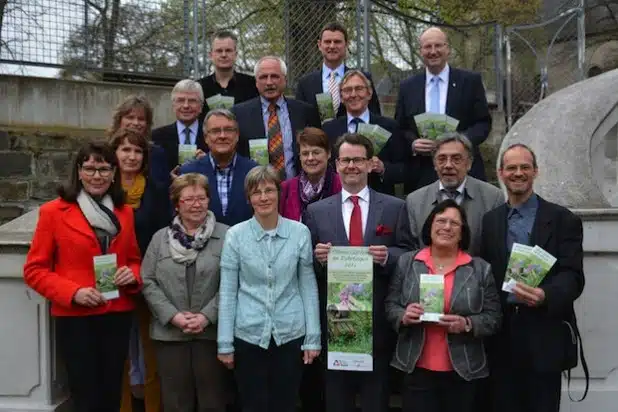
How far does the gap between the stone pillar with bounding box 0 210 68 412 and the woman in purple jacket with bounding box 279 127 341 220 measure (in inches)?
67.6

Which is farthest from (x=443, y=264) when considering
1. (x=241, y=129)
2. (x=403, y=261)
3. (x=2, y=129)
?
(x=2, y=129)

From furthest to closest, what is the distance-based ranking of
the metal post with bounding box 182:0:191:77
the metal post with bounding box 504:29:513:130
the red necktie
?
the metal post with bounding box 504:29:513:130 < the metal post with bounding box 182:0:191:77 < the red necktie

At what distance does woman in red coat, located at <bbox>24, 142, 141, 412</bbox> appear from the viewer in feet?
14.8

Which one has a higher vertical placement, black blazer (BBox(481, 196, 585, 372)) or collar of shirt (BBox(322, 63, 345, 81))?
collar of shirt (BBox(322, 63, 345, 81))

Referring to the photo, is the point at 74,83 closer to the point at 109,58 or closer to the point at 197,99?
the point at 109,58

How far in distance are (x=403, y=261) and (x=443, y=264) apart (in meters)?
0.23

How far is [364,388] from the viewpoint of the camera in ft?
14.9

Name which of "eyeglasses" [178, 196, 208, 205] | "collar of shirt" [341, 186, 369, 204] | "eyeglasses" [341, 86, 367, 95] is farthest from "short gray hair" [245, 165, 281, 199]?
"eyeglasses" [341, 86, 367, 95]

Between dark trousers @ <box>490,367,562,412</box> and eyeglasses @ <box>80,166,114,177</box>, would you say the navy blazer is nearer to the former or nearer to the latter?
eyeglasses @ <box>80,166,114,177</box>

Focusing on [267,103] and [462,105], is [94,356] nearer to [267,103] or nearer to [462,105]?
[267,103]

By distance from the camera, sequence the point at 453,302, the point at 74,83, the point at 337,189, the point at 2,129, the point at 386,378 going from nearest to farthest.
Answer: the point at 453,302 → the point at 386,378 → the point at 337,189 → the point at 2,129 → the point at 74,83

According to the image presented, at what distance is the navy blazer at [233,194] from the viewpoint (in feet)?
16.6

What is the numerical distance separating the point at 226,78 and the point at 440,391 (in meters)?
3.37

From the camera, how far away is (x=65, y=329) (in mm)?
4598
